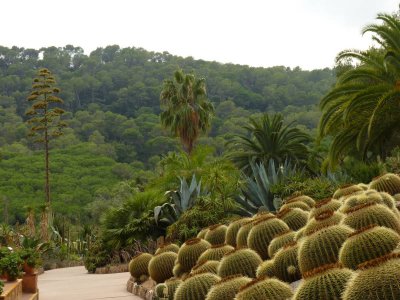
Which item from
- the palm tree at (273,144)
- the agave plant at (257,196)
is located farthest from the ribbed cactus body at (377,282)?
the palm tree at (273,144)

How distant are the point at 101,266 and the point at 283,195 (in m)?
6.87

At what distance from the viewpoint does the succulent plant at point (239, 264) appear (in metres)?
8.57

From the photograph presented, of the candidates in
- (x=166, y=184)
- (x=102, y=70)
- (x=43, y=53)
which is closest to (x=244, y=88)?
(x=102, y=70)

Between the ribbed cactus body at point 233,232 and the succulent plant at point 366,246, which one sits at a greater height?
the succulent plant at point 366,246

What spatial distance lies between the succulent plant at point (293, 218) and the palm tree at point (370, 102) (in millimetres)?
8396

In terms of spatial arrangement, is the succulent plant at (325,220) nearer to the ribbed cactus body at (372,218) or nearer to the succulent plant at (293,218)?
the ribbed cactus body at (372,218)

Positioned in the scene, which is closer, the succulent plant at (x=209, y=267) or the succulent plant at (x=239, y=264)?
the succulent plant at (x=239, y=264)

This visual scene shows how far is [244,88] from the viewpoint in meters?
68.1

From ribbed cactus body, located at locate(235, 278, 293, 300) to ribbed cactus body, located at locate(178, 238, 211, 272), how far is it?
4.52 meters

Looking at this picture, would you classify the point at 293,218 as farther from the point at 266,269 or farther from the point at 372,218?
the point at 372,218

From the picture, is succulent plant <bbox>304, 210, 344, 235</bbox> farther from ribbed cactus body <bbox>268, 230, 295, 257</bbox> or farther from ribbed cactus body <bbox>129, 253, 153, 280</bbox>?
ribbed cactus body <bbox>129, 253, 153, 280</bbox>

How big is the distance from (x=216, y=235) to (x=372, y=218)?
15.5 feet

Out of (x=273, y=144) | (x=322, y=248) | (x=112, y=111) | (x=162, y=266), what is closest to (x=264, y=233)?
(x=322, y=248)

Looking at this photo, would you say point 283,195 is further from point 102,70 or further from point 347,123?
point 102,70
